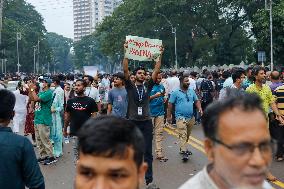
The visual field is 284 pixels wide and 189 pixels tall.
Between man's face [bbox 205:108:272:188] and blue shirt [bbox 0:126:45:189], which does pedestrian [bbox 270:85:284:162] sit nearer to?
blue shirt [bbox 0:126:45:189]

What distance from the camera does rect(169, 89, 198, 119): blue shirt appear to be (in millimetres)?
10227

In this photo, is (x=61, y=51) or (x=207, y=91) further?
(x=61, y=51)

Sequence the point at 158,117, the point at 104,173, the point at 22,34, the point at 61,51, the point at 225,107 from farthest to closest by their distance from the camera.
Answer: the point at 61,51
the point at 22,34
the point at 158,117
the point at 225,107
the point at 104,173

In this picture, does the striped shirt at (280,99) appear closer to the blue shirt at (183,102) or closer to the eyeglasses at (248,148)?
the blue shirt at (183,102)

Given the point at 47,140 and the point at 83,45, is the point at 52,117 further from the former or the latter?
the point at 83,45

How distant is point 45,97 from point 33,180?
6.55 meters

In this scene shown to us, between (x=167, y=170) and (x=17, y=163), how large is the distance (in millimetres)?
5859

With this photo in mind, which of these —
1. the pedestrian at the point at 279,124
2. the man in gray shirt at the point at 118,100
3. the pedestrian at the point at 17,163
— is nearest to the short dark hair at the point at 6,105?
the pedestrian at the point at 17,163

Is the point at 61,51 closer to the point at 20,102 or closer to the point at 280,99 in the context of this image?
the point at 20,102

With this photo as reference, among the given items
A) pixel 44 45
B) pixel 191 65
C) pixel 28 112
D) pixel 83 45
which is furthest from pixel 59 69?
pixel 28 112

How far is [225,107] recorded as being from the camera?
239cm

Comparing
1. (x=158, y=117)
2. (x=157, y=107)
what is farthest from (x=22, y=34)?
(x=158, y=117)

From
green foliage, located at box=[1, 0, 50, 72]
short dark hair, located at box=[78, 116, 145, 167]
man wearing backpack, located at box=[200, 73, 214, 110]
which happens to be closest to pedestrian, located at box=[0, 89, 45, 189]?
short dark hair, located at box=[78, 116, 145, 167]

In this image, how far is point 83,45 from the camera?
14588 cm
